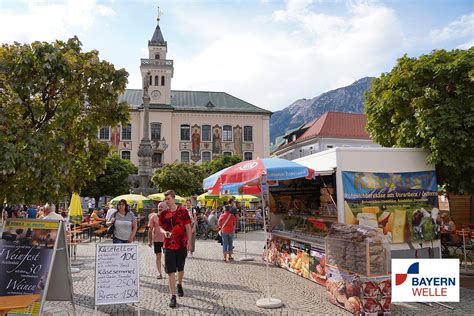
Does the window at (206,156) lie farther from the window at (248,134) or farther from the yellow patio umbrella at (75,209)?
the yellow patio umbrella at (75,209)

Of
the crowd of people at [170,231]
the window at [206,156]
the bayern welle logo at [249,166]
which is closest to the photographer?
the crowd of people at [170,231]

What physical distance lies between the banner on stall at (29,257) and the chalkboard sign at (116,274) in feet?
2.06

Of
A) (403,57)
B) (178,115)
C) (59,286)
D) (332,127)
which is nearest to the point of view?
(59,286)

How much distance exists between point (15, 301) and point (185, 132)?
173 ft

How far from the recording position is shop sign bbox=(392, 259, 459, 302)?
6.29m

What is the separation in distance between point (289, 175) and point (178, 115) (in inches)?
2008

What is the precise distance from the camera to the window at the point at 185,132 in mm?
56938

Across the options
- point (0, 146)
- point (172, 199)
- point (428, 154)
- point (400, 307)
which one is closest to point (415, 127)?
point (428, 154)

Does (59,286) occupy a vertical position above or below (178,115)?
below

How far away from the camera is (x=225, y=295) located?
754 cm

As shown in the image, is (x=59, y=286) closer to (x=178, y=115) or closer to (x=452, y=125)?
(x=452, y=125)

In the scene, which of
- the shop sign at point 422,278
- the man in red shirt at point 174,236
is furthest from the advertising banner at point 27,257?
the shop sign at point 422,278

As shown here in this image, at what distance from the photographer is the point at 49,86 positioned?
5.78 m

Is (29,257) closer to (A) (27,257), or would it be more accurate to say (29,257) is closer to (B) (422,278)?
(A) (27,257)
